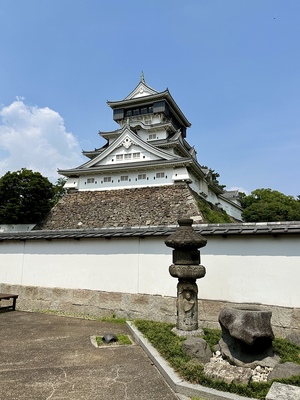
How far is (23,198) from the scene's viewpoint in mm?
23719

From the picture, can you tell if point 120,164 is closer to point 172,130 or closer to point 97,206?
point 97,206

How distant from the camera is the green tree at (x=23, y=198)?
76.0 feet

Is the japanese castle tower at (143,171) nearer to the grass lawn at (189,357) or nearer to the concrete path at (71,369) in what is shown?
the grass lawn at (189,357)

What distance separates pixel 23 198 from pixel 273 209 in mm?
26616

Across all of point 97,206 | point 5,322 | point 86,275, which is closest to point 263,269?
point 86,275

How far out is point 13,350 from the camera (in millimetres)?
4973

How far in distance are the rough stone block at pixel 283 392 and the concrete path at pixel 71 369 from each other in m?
1.09

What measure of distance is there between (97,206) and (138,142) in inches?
238

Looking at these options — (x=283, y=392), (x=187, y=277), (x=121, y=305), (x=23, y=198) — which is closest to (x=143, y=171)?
(x=23, y=198)

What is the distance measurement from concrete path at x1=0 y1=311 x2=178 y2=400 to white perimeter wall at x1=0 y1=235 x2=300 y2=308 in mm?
1751

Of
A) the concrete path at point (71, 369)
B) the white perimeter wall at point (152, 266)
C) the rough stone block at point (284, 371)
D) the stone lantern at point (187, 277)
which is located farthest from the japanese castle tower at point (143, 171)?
the rough stone block at point (284, 371)

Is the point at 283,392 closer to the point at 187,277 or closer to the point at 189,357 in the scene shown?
the point at 189,357

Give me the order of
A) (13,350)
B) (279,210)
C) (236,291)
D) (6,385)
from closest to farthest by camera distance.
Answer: (6,385) < (13,350) < (236,291) < (279,210)

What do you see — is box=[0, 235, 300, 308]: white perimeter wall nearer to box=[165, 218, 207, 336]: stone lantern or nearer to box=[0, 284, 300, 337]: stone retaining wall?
box=[0, 284, 300, 337]: stone retaining wall
